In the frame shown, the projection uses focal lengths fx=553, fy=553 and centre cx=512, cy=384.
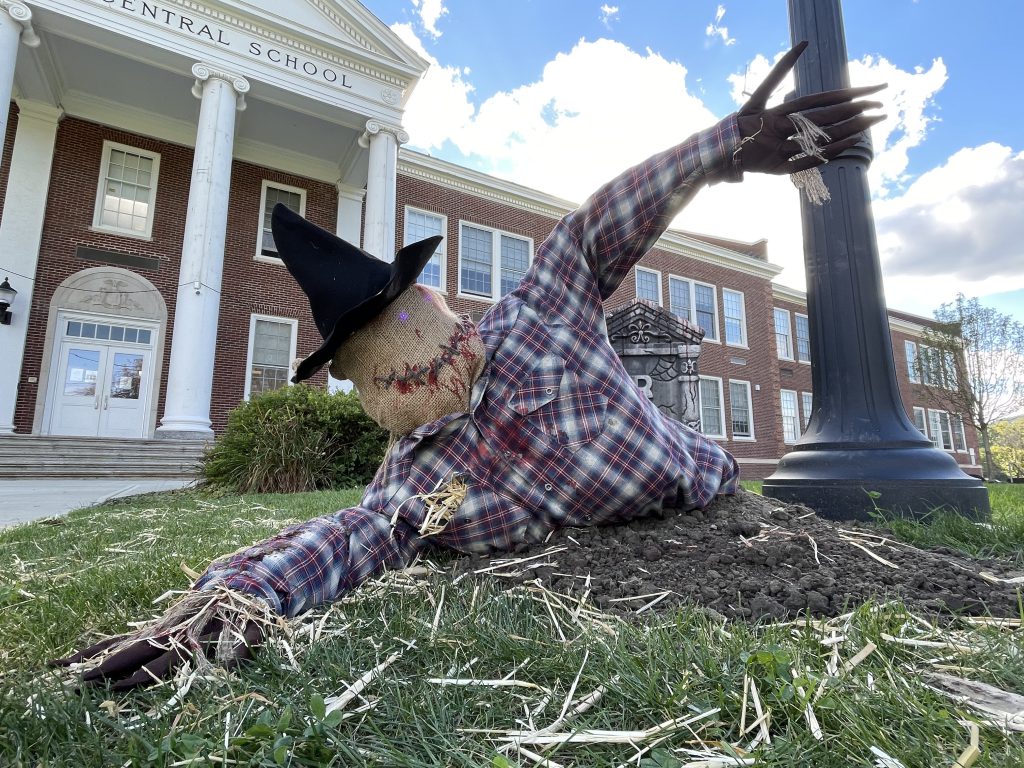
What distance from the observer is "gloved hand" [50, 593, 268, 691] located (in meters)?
1.05

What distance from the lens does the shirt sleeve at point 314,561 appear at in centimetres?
137

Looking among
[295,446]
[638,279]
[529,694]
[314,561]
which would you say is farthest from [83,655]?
[638,279]

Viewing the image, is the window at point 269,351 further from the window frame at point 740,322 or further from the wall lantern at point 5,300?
the window frame at point 740,322

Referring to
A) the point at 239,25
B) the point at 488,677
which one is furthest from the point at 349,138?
the point at 488,677

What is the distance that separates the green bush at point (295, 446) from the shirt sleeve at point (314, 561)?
214 inches

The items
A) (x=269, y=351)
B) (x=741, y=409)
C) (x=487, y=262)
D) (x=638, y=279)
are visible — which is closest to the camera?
(x=269, y=351)

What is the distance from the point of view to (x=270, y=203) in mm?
13797

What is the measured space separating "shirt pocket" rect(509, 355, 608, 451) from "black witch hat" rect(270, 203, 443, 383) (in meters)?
0.49

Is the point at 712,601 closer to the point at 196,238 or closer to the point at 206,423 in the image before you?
the point at 206,423

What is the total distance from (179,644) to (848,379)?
3221 millimetres

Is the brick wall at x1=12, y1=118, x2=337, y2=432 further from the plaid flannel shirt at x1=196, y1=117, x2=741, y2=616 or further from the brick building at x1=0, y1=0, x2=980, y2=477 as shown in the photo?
the plaid flannel shirt at x1=196, y1=117, x2=741, y2=616

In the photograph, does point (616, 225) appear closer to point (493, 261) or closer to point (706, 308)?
point (493, 261)

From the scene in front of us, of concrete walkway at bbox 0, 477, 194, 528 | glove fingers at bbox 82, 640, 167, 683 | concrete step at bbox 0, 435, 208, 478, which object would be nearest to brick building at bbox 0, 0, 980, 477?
concrete step at bbox 0, 435, 208, 478

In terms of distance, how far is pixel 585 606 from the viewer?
4.43 feet
